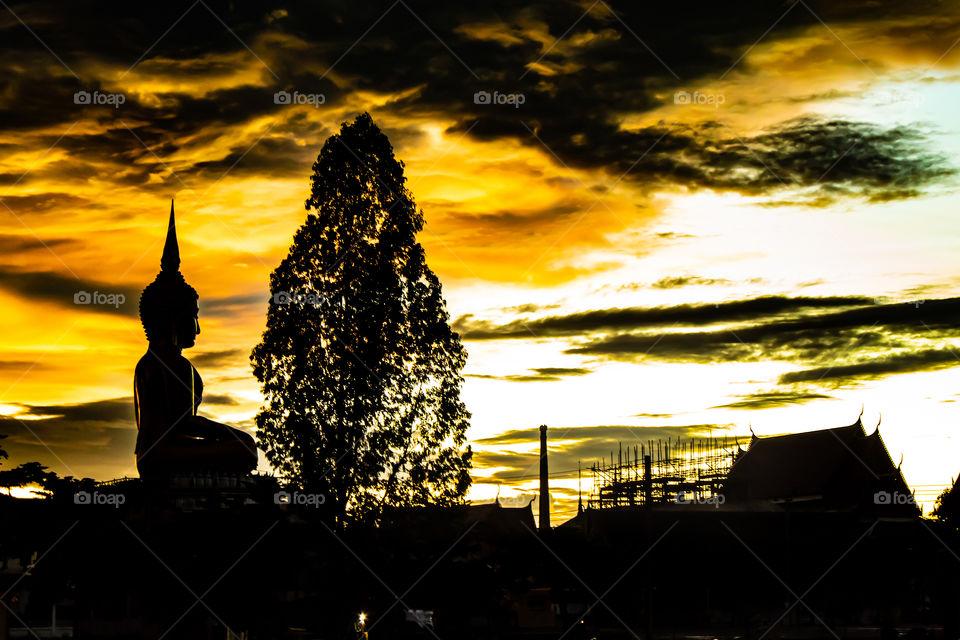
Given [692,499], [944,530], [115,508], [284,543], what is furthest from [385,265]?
[692,499]

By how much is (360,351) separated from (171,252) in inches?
725

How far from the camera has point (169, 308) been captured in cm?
4575

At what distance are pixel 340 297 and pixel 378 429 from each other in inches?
166

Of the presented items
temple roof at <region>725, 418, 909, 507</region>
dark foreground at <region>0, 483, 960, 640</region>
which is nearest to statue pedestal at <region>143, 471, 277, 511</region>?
dark foreground at <region>0, 483, 960, 640</region>

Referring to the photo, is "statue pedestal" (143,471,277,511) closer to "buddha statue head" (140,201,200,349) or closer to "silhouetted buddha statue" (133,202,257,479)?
"silhouetted buddha statue" (133,202,257,479)

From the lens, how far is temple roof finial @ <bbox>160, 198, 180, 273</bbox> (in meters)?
46.2

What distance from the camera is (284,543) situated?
29.6m

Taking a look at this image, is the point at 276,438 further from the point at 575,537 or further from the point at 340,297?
the point at 575,537

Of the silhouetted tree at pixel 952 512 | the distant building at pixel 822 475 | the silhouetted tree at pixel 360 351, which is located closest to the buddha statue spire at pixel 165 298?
the silhouetted tree at pixel 360 351

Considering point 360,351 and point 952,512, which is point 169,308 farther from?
point 952,512

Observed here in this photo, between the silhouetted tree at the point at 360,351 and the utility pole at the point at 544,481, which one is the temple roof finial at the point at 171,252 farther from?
the utility pole at the point at 544,481

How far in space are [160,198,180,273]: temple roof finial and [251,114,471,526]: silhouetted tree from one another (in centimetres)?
1540

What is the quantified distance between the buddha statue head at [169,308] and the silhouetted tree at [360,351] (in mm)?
14809

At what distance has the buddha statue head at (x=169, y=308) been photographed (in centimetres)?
4578
